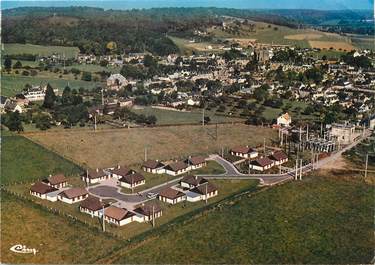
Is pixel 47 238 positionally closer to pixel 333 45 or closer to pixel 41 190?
pixel 41 190

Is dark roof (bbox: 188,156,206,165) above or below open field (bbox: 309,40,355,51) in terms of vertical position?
below

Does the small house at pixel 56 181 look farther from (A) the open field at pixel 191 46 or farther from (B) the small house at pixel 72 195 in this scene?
(A) the open field at pixel 191 46

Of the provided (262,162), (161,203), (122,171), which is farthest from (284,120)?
(161,203)

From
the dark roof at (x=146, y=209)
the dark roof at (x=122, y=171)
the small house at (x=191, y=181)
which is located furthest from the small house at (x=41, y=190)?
the small house at (x=191, y=181)

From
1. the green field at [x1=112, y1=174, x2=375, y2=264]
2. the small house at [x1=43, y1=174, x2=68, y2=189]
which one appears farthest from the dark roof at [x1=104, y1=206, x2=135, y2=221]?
the small house at [x1=43, y1=174, x2=68, y2=189]

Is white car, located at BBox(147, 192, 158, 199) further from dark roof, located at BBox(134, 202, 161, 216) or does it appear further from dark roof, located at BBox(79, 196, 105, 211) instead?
dark roof, located at BBox(79, 196, 105, 211)

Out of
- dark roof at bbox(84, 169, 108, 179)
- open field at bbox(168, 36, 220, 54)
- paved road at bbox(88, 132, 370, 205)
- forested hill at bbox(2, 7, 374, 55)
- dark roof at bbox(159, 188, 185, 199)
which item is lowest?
paved road at bbox(88, 132, 370, 205)
